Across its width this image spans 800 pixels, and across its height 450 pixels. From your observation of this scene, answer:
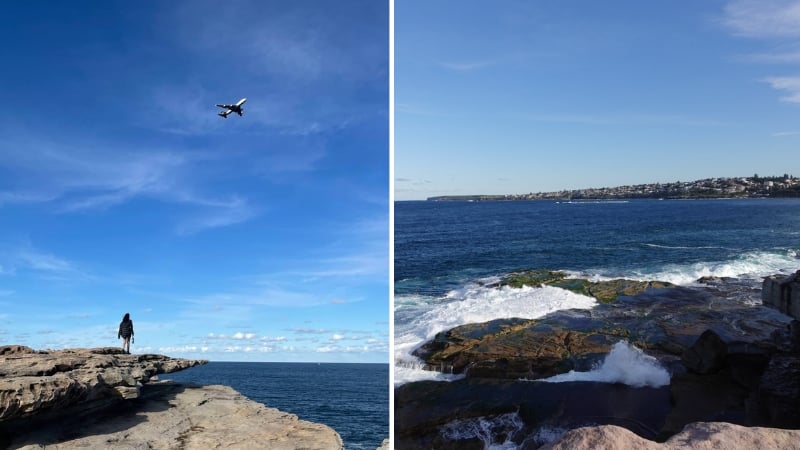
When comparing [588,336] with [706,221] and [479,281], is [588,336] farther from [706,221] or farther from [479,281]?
[706,221]

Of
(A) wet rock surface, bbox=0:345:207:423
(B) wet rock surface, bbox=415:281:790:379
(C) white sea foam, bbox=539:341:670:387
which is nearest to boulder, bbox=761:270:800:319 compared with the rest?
(B) wet rock surface, bbox=415:281:790:379

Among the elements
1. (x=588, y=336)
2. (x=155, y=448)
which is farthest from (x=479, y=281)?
(x=155, y=448)

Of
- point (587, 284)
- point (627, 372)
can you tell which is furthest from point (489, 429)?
point (587, 284)

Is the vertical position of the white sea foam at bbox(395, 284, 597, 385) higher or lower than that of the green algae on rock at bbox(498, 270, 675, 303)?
lower

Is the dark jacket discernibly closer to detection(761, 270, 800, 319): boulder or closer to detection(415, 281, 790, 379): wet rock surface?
detection(415, 281, 790, 379): wet rock surface

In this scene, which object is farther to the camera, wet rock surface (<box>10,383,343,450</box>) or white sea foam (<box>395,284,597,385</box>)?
white sea foam (<box>395,284,597,385</box>)

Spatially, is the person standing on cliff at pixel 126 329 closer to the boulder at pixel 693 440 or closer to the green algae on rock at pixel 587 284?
the green algae on rock at pixel 587 284

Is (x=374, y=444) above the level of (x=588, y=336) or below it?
below

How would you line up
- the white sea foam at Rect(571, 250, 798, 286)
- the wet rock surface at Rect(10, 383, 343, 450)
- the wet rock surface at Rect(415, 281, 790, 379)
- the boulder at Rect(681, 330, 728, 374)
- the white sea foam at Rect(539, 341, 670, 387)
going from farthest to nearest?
the white sea foam at Rect(571, 250, 798, 286) → the wet rock surface at Rect(10, 383, 343, 450) → the wet rock surface at Rect(415, 281, 790, 379) → the white sea foam at Rect(539, 341, 670, 387) → the boulder at Rect(681, 330, 728, 374)
